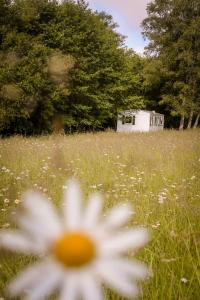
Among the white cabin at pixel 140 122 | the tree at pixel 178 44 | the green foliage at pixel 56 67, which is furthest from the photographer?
the white cabin at pixel 140 122

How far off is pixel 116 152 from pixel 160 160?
4.55 feet

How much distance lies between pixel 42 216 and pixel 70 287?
5 centimetres

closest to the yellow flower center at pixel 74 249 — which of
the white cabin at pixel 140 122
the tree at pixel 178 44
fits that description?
the tree at pixel 178 44

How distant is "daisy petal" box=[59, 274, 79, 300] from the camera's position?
0.25m

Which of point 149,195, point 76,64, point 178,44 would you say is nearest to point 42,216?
point 149,195

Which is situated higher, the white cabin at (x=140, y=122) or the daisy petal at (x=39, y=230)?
the daisy petal at (x=39, y=230)

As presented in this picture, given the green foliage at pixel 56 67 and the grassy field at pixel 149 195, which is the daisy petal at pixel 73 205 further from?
the green foliage at pixel 56 67

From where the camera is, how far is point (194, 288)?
195cm

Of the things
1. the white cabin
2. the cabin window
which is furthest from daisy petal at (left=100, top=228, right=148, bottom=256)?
the white cabin

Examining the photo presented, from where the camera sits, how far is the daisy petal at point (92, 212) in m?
0.28

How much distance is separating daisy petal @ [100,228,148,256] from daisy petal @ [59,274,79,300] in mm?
26

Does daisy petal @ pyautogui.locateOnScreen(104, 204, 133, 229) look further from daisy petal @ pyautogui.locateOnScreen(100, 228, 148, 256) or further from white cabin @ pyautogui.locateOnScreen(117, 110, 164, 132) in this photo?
white cabin @ pyautogui.locateOnScreen(117, 110, 164, 132)

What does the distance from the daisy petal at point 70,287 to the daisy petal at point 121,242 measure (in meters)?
0.03

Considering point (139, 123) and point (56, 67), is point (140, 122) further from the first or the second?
point (56, 67)
